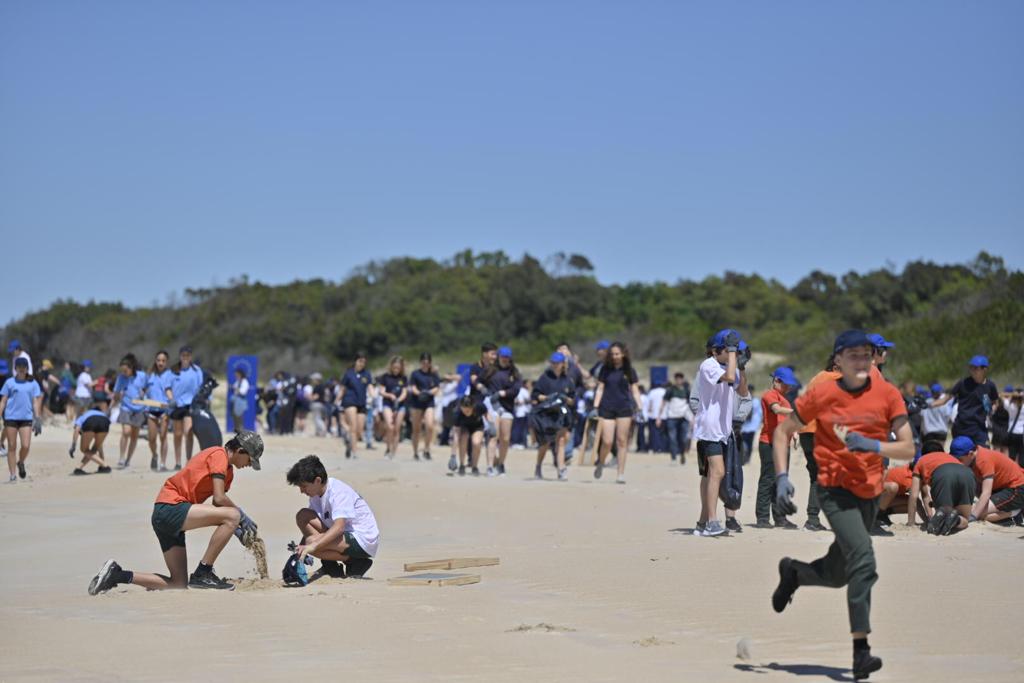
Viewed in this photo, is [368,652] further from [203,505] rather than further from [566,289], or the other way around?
[566,289]

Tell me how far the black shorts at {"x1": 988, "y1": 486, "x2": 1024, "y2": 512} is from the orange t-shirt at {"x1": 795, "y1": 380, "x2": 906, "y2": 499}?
23.0 ft

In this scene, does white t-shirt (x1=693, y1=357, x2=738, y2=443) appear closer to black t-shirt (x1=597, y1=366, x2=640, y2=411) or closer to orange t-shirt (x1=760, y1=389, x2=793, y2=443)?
orange t-shirt (x1=760, y1=389, x2=793, y2=443)

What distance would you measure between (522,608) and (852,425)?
2.72 m

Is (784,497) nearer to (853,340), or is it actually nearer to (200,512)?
(853,340)

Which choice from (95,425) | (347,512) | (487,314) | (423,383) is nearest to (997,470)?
(347,512)

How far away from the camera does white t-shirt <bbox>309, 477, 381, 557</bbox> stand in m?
9.97

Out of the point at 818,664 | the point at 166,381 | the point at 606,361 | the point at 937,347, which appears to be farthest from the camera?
the point at 937,347

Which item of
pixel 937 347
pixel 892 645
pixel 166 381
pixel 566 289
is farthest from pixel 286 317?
pixel 892 645

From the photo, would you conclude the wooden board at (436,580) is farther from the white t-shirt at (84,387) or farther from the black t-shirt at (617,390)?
the white t-shirt at (84,387)

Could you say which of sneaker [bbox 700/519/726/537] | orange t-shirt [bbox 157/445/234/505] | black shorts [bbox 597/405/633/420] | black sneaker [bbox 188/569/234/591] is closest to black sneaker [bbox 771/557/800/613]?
black sneaker [bbox 188/569/234/591]

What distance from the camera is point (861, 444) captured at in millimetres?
6922

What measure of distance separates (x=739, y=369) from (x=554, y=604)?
4.00m

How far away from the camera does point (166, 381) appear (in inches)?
771

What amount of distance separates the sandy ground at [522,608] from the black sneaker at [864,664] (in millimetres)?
144
